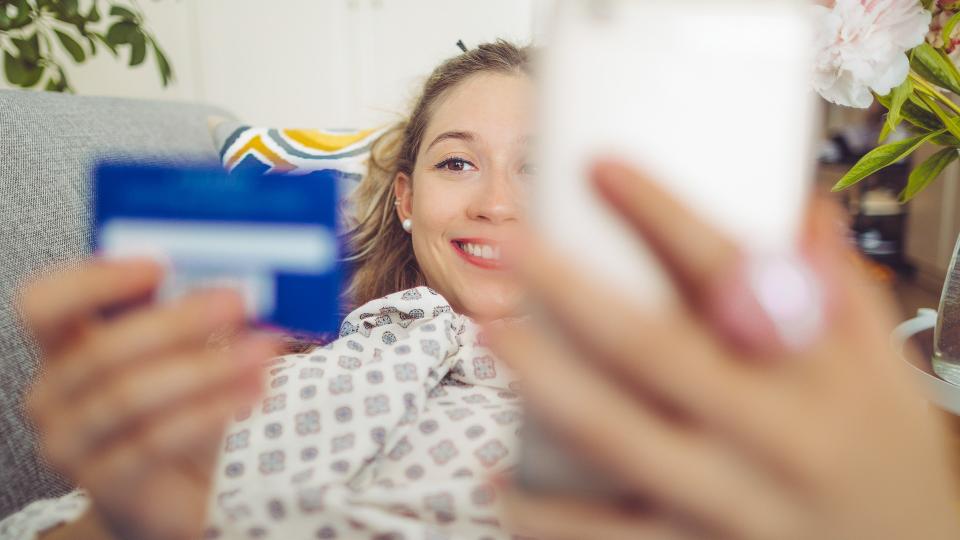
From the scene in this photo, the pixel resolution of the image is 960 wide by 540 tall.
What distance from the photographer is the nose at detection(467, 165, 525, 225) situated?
762 mm

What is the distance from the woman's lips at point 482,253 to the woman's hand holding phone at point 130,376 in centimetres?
47

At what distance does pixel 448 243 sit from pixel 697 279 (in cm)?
60

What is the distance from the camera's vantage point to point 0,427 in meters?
0.56

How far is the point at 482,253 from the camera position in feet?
2.53

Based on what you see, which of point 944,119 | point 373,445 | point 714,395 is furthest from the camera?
point 944,119

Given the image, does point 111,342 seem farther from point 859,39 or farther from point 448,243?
point 859,39

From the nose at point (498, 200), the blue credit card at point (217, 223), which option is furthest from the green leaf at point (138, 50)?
the blue credit card at point (217, 223)

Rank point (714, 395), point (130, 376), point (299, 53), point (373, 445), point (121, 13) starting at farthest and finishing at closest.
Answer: point (299, 53) → point (121, 13) → point (373, 445) → point (130, 376) → point (714, 395)

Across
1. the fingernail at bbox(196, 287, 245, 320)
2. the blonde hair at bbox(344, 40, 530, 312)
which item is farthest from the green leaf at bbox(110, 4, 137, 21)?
the fingernail at bbox(196, 287, 245, 320)

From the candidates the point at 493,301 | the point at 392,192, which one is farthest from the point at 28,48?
the point at 493,301

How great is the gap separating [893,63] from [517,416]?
460 mm

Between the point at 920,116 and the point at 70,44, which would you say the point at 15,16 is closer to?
the point at 70,44

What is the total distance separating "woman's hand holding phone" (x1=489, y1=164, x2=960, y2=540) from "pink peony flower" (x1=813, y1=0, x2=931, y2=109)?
427mm

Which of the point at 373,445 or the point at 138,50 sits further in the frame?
the point at 138,50
